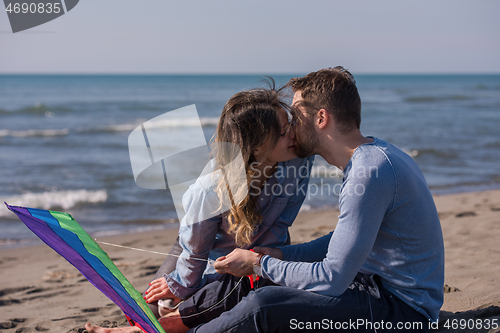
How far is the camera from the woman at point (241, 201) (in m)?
2.26

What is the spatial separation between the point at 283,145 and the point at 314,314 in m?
0.93

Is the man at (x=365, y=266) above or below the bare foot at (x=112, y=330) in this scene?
above

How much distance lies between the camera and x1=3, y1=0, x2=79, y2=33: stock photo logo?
4564mm

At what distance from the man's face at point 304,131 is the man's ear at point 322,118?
1.6 inches

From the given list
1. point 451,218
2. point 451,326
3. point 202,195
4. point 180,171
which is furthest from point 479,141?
point 202,195

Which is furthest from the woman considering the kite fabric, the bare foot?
the kite fabric

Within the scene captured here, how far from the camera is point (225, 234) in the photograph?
2.42 m

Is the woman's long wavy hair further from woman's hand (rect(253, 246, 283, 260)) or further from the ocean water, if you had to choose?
the ocean water

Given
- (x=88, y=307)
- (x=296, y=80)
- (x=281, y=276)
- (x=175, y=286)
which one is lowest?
(x=88, y=307)

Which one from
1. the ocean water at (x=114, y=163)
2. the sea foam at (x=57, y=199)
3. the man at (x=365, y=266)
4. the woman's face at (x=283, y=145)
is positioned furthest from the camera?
the sea foam at (x=57, y=199)

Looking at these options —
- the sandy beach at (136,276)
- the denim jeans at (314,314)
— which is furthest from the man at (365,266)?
the sandy beach at (136,276)

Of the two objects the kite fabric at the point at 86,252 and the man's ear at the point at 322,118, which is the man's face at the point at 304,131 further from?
the kite fabric at the point at 86,252

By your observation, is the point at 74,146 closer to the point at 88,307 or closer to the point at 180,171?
the point at 180,171

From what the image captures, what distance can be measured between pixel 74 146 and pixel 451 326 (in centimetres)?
1069
